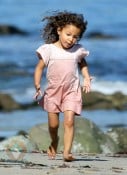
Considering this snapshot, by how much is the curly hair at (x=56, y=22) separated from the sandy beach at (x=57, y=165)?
1034mm

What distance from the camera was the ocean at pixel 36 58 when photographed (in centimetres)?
1806

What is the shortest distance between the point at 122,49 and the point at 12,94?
1539 cm

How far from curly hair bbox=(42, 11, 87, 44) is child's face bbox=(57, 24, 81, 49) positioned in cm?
5

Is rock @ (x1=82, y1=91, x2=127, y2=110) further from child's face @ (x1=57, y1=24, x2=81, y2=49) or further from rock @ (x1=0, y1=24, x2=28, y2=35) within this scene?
rock @ (x1=0, y1=24, x2=28, y2=35)

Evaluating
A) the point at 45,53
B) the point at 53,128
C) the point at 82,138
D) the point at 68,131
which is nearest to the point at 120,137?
the point at 82,138

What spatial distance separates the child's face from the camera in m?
8.28

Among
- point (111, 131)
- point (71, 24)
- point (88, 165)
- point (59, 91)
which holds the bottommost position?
point (111, 131)

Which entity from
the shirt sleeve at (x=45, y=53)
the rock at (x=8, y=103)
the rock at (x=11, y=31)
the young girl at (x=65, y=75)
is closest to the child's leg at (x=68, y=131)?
the young girl at (x=65, y=75)

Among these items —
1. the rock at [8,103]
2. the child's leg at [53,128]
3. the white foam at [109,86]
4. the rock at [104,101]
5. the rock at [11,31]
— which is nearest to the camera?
the child's leg at [53,128]

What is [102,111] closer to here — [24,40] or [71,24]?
[71,24]

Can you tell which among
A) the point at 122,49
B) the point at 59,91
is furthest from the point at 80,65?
the point at 122,49

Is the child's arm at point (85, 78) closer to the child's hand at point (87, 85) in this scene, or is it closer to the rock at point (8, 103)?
the child's hand at point (87, 85)

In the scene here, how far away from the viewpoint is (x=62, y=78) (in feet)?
27.2

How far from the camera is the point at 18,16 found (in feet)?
182
